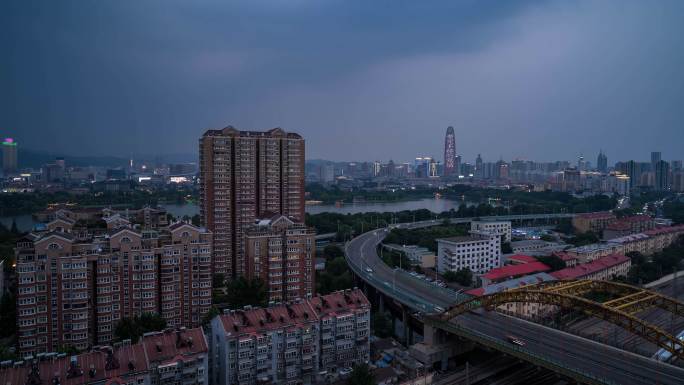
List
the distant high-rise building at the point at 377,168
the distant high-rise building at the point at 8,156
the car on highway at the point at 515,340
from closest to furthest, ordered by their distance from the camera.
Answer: the car on highway at the point at 515,340 < the distant high-rise building at the point at 8,156 < the distant high-rise building at the point at 377,168

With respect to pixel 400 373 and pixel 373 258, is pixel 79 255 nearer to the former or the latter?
pixel 400 373

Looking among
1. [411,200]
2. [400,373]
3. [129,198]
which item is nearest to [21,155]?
[129,198]

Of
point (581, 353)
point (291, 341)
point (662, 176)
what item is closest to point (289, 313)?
point (291, 341)

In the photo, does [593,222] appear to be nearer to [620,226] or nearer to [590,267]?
[620,226]

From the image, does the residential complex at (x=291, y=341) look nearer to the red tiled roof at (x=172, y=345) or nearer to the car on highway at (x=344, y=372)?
the car on highway at (x=344, y=372)

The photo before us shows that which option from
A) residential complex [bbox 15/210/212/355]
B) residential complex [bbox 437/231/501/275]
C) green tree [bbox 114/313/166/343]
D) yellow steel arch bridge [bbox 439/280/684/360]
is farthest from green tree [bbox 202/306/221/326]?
residential complex [bbox 437/231/501/275]

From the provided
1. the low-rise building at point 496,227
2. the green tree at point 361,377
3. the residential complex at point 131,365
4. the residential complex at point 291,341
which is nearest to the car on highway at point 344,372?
the residential complex at point 291,341
